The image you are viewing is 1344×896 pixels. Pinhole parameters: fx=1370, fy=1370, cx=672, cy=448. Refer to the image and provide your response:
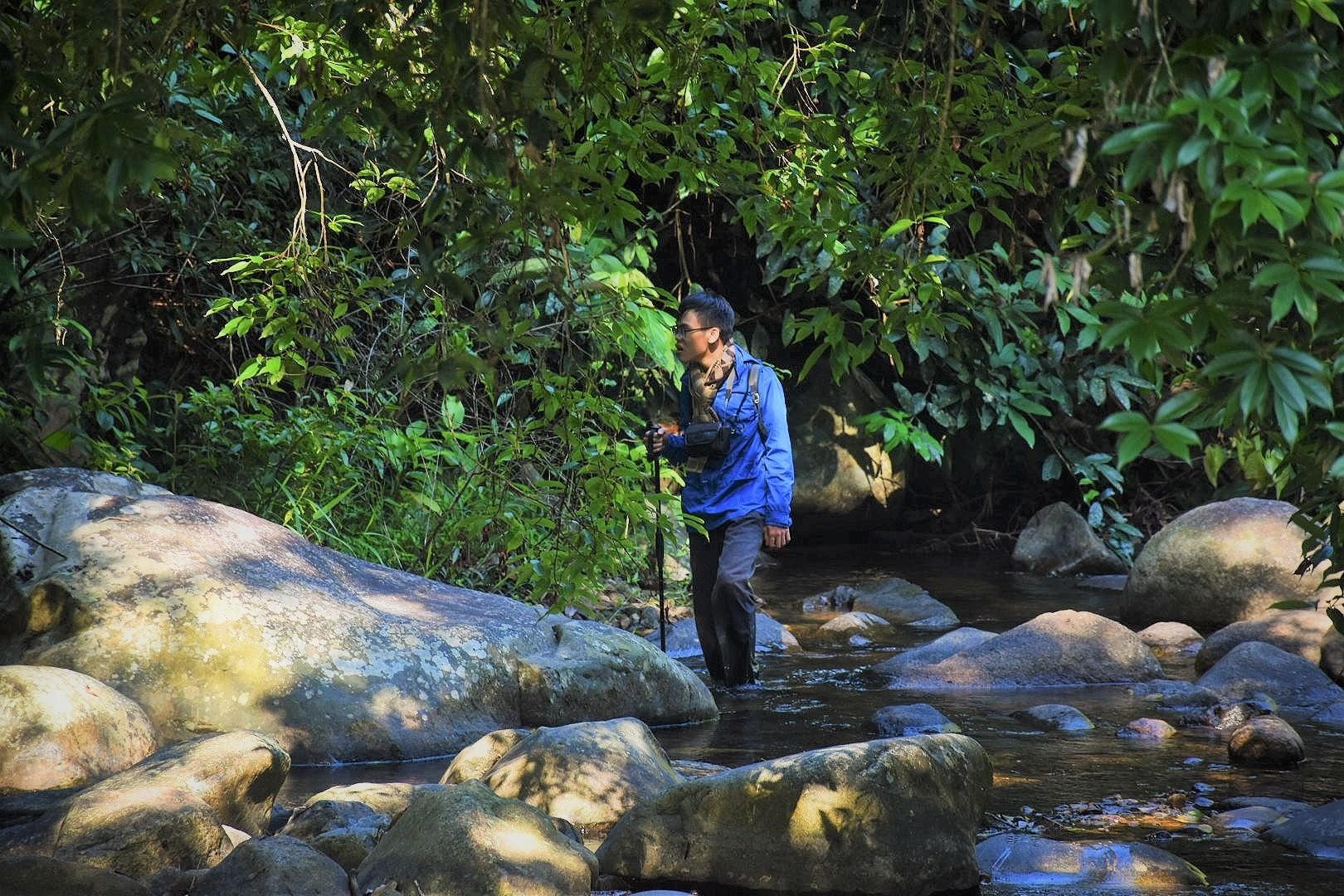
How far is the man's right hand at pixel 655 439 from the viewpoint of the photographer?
22.7 ft

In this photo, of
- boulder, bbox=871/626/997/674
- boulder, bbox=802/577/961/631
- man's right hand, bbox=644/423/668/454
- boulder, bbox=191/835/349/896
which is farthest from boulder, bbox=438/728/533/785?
boulder, bbox=802/577/961/631

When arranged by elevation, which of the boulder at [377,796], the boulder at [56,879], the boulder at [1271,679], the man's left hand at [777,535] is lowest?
the boulder at [377,796]

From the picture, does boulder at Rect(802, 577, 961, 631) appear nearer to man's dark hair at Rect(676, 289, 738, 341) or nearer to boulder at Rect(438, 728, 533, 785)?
man's dark hair at Rect(676, 289, 738, 341)

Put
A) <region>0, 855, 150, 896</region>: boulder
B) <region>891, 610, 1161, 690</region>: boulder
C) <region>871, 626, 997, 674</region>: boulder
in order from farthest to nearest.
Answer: <region>871, 626, 997, 674</region>: boulder < <region>891, 610, 1161, 690</region>: boulder < <region>0, 855, 150, 896</region>: boulder

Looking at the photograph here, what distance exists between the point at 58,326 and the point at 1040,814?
16.9 feet

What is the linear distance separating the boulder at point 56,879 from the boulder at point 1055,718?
13.5 ft

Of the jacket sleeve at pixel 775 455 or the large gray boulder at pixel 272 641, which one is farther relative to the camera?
the jacket sleeve at pixel 775 455

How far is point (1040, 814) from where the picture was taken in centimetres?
472

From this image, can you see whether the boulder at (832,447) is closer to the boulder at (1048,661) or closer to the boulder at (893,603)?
the boulder at (893,603)

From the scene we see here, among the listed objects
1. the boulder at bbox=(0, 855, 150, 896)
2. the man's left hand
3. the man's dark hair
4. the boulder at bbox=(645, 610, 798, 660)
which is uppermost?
the man's dark hair

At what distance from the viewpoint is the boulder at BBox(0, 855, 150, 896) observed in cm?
328

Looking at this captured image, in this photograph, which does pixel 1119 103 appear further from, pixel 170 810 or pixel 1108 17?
pixel 170 810

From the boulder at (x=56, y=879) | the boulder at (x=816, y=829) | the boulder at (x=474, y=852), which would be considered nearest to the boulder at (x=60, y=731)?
the boulder at (x=56, y=879)

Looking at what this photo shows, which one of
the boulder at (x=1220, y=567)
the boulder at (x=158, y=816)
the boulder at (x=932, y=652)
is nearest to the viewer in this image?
the boulder at (x=158, y=816)
